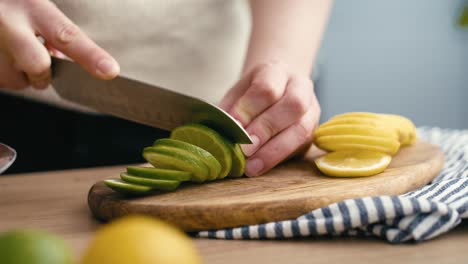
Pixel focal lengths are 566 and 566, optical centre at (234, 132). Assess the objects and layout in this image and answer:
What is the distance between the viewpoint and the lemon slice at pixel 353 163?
4.25 feet

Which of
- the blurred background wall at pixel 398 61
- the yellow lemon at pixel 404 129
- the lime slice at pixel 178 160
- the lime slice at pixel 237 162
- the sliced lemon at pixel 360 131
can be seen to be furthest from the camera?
the blurred background wall at pixel 398 61

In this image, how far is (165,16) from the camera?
1.89m

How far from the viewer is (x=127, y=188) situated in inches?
46.3

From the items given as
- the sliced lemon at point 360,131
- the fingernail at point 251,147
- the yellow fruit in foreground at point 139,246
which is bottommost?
the fingernail at point 251,147

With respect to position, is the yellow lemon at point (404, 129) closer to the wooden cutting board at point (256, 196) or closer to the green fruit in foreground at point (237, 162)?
the wooden cutting board at point (256, 196)

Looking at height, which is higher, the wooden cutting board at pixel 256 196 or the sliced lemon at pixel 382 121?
the sliced lemon at pixel 382 121

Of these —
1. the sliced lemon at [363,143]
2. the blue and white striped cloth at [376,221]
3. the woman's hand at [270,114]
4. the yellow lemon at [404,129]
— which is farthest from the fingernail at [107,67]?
the yellow lemon at [404,129]

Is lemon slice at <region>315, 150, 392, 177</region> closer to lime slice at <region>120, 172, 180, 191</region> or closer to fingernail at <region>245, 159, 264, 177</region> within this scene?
fingernail at <region>245, 159, 264, 177</region>

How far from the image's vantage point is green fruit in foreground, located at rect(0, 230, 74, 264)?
0.54 metres

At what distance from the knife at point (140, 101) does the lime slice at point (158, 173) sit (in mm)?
149

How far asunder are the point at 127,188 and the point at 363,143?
597mm

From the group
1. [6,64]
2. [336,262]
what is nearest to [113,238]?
[336,262]

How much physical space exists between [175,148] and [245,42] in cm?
95

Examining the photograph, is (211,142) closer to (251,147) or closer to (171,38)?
(251,147)
